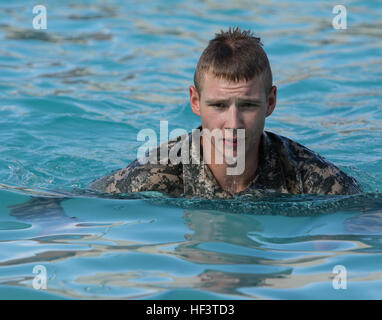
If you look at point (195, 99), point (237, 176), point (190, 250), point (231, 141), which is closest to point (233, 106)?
point (231, 141)

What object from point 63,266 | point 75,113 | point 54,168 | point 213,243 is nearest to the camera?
point 63,266

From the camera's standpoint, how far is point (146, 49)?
11172 mm

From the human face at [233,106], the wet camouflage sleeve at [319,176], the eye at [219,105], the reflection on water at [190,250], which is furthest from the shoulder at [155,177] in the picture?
the wet camouflage sleeve at [319,176]

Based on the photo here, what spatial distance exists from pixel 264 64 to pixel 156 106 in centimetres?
425

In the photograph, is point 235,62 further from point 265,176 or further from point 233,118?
point 265,176

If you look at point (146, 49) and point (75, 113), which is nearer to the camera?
point (75, 113)

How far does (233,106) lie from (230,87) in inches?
5.0

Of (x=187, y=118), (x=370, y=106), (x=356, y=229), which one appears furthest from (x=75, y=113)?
(x=356, y=229)

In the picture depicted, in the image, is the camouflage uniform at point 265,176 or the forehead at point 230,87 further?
the camouflage uniform at point 265,176

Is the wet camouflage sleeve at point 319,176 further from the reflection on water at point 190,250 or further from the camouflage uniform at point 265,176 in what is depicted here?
the reflection on water at point 190,250

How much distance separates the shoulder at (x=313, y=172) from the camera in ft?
17.4

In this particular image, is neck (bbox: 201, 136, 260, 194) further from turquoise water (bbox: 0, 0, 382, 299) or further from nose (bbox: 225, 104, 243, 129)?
nose (bbox: 225, 104, 243, 129)

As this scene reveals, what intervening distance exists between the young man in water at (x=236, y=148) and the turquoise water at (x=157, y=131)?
13 centimetres

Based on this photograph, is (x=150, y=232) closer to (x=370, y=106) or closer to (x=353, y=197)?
(x=353, y=197)
